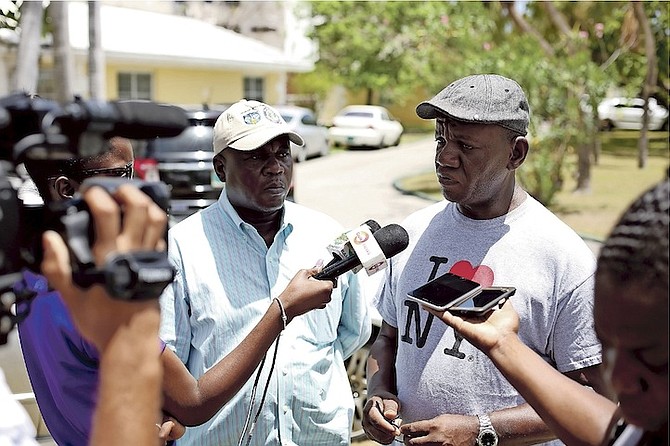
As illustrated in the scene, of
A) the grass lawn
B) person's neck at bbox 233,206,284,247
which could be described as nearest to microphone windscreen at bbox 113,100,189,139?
person's neck at bbox 233,206,284,247

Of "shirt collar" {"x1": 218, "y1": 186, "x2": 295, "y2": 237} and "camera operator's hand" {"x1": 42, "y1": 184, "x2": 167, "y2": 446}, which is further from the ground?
"camera operator's hand" {"x1": 42, "y1": 184, "x2": 167, "y2": 446}

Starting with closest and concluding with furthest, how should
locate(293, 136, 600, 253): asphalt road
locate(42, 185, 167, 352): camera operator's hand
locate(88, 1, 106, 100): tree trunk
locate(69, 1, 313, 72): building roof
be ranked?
locate(42, 185, 167, 352): camera operator's hand → locate(88, 1, 106, 100): tree trunk → locate(293, 136, 600, 253): asphalt road → locate(69, 1, 313, 72): building roof

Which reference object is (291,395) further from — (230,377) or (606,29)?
(606,29)

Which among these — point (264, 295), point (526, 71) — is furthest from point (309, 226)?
point (526, 71)

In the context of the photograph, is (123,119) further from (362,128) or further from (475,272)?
(362,128)

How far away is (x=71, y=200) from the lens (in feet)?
4.07

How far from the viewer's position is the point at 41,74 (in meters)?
19.8

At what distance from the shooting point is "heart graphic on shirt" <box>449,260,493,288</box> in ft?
8.40

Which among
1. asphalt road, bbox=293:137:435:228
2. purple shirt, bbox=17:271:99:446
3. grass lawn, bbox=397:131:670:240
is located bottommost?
asphalt road, bbox=293:137:435:228

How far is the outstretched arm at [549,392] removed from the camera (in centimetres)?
166

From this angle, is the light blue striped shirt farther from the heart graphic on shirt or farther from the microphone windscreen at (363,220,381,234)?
the heart graphic on shirt

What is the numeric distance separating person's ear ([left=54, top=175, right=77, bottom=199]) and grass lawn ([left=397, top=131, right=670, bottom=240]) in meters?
6.71

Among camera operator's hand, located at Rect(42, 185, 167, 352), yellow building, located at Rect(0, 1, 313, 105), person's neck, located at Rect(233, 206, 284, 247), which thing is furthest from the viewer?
yellow building, located at Rect(0, 1, 313, 105)

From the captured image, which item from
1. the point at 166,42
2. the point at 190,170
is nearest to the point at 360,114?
the point at 166,42
